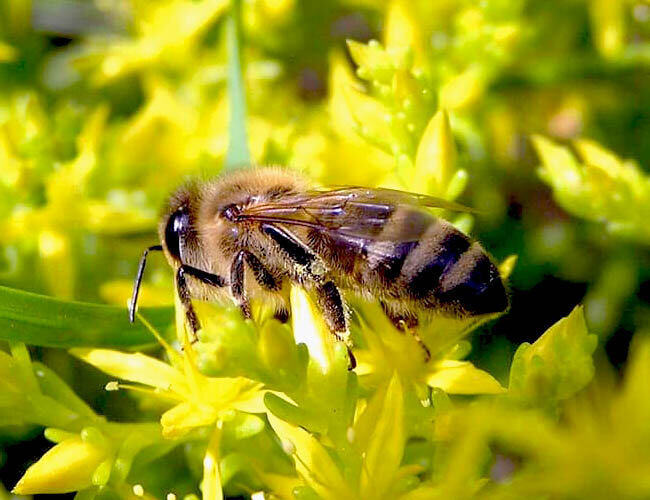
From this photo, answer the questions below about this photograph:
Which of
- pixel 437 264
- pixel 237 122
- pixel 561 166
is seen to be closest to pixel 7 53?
pixel 237 122

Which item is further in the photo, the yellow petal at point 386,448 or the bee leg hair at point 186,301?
the bee leg hair at point 186,301

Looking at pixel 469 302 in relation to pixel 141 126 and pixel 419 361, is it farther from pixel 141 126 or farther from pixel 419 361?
pixel 141 126

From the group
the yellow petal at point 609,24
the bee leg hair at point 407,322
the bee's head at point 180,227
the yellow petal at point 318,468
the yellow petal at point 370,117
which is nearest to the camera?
the yellow petal at point 318,468

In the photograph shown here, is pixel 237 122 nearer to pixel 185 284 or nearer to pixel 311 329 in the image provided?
pixel 185 284

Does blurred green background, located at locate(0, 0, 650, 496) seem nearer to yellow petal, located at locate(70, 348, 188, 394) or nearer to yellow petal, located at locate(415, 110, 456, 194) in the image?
yellow petal, located at locate(415, 110, 456, 194)

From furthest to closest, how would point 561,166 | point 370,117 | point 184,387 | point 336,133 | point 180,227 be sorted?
point 336,133
point 561,166
point 370,117
point 180,227
point 184,387

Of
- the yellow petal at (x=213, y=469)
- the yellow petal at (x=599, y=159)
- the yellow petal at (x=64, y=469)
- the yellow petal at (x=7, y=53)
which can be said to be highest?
the yellow petal at (x=7, y=53)

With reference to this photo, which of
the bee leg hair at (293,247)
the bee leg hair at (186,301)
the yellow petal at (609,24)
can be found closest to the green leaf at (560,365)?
the bee leg hair at (293,247)

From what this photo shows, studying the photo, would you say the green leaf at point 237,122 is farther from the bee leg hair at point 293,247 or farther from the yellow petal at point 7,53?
the yellow petal at point 7,53

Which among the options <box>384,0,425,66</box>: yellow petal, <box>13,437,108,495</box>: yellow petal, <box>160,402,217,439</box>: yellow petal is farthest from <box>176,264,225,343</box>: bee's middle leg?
<box>384,0,425,66</box>: yellow petal
